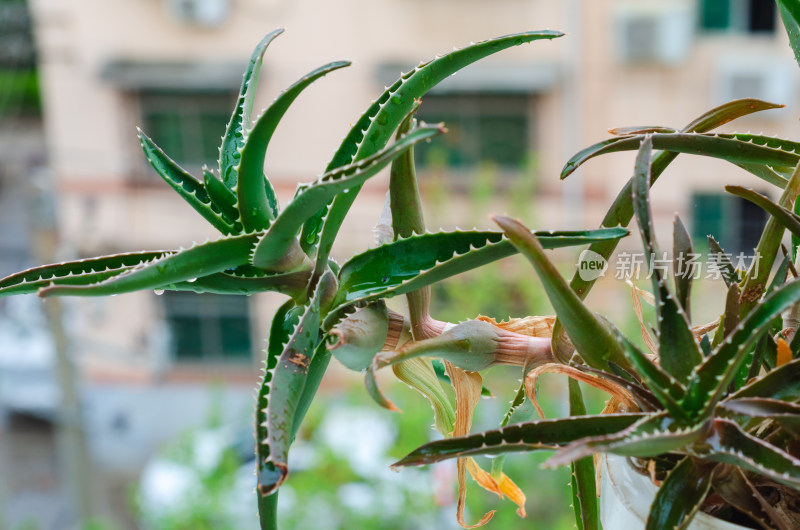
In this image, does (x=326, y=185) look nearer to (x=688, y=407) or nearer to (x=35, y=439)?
(x=688, y=407)

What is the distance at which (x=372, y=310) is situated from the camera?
25cm

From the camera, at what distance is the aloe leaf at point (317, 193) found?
197mm

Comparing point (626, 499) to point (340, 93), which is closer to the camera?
point (626, 499)

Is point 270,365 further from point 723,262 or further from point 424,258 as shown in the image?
point 723,262

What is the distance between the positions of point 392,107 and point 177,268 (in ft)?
0.28

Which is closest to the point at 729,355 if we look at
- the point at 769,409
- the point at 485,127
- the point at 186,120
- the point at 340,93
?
the point at 769,409

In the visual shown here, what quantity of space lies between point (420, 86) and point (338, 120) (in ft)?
11.0

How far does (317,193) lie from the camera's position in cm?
22

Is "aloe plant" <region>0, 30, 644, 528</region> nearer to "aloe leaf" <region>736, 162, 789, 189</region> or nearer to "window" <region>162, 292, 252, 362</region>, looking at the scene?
"aloe leaf" <region>736, 162, 789, 189</region>

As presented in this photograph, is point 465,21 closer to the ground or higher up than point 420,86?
higher up

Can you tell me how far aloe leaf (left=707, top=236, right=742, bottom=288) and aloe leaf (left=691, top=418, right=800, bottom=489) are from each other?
0.31 ft

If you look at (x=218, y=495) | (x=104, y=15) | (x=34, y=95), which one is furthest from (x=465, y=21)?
(x=34, y=95)

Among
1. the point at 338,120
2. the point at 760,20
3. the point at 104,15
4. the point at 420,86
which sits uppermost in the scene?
the point at 104,15

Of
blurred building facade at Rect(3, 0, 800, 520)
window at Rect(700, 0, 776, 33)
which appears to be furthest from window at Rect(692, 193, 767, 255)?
window at Rect(700, 0, 776, 33)
